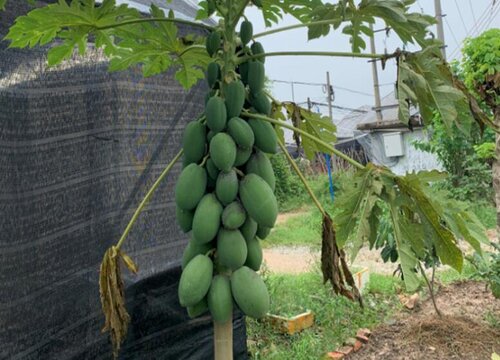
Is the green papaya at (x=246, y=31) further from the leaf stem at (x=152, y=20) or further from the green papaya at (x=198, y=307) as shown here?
the green papaya at (x=198, y=307)

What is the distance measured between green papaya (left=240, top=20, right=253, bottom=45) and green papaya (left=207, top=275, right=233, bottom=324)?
1.85ft

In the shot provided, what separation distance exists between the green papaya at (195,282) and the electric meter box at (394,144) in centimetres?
1332

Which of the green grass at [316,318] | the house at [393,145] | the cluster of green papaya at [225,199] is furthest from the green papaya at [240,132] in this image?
the house at [393,145]

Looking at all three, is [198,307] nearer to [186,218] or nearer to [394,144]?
[186,218]

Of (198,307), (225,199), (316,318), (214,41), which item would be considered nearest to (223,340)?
(198,307)

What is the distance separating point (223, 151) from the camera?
1005 millimetres

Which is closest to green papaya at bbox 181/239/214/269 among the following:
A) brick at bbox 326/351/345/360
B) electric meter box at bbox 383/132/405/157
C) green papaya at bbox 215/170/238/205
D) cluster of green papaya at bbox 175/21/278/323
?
cluster of green papaya at bbox 175/21/278/323

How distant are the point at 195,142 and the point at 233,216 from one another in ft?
0.67

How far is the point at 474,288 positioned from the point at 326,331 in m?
1.61

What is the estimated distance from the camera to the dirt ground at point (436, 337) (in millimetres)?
2873

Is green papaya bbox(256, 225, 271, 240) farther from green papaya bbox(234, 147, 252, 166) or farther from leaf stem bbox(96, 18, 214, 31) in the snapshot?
leaf stem bbox(96, 18, 214, 31)

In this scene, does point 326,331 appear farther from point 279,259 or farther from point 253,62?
point 279,259

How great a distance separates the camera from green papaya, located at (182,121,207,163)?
1.10 metres

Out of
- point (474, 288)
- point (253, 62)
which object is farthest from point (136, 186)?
point (474, 288)
